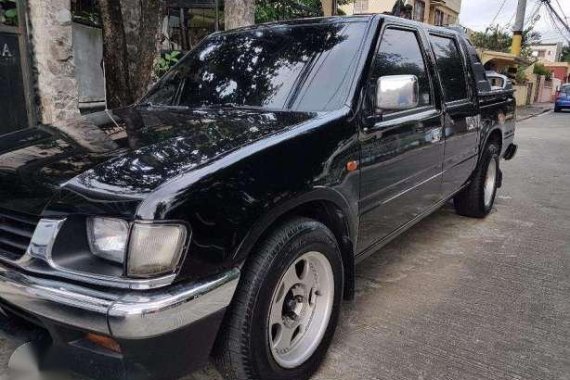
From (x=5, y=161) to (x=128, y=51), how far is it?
10.4ft

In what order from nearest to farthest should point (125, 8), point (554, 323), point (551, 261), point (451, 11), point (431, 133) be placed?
point (554, 323), point (431, 133), point (551, 261), point (125, 8), point (451, 11)

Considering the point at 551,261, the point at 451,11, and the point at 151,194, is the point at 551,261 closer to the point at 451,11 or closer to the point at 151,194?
the point at 151,194

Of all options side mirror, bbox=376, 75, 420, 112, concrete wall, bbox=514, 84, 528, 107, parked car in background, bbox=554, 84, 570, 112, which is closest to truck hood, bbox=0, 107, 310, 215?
side mirror, bbox=376, 75, 420, 112

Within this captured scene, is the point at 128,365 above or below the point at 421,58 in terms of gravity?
below

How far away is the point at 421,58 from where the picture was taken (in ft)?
11.8

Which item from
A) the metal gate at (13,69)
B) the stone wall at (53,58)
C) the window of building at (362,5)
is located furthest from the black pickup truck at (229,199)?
the window of building at (362,5)

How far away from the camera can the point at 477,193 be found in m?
5.12

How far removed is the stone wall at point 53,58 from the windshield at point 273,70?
4.23 ft

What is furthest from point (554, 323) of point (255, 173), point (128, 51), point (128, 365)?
point (128, 51)

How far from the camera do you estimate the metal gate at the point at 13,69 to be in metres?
5.04

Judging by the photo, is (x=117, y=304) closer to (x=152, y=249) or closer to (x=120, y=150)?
(x=152, y=249)

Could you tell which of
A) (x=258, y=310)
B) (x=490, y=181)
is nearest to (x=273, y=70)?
(x=258, y=310)

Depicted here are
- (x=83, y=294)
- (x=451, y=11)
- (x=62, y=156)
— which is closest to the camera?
(x=83, y=294)

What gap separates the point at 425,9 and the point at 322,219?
84.4 feet
